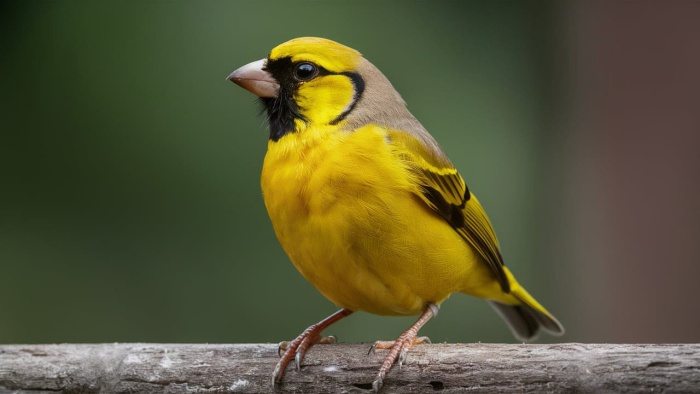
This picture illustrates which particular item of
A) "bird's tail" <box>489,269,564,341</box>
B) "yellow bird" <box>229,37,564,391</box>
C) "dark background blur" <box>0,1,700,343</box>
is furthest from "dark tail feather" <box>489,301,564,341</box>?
"dark background blur" <box>0,1,700,343</box>

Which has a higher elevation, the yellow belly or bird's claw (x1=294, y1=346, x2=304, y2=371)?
the yellow belly

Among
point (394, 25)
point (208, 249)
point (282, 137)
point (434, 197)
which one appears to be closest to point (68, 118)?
point (208, 249)

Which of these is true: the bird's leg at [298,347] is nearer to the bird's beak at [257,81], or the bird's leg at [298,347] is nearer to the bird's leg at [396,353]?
the bird's leg at [396,353]

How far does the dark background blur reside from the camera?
6.09 metres

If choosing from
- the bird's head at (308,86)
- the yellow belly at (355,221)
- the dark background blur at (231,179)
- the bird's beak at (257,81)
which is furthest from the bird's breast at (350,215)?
the dark background blur at (231,179)

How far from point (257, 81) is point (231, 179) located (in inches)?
77.6

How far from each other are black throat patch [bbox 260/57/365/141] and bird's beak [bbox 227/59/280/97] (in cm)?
2

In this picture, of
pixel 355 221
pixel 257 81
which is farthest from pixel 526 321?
pixel 257 81

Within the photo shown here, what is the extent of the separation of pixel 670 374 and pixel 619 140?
3.00 meters

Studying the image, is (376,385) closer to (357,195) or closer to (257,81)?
(357,195)

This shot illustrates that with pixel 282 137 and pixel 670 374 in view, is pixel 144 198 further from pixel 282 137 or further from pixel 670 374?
pixel 670 374

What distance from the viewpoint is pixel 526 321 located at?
16.7 feet

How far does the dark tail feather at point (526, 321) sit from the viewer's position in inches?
198

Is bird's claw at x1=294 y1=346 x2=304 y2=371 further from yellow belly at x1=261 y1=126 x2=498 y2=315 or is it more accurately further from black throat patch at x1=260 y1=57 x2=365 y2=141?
black throat patch at x1=260 y1=57 x2=365 y2=141
